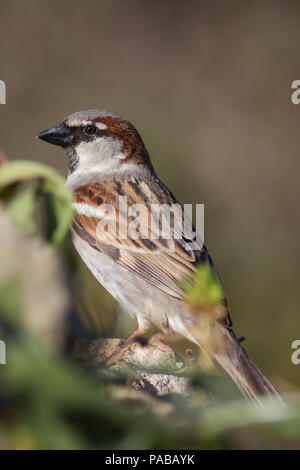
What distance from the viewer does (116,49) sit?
4.38 meters

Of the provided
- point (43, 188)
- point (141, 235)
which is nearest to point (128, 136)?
point (141, 235)

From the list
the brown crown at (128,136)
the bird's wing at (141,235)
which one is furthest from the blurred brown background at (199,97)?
the bird's wing at (141,235)

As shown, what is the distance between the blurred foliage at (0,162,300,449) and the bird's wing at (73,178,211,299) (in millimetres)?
1231

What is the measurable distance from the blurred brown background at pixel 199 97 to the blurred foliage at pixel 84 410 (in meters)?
3.09

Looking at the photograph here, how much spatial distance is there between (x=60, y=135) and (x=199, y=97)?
263cm

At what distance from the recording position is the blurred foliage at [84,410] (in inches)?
8.9

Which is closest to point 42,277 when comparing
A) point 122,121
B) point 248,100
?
point 122,121

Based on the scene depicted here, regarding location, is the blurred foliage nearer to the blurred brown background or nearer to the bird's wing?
the bird's wing

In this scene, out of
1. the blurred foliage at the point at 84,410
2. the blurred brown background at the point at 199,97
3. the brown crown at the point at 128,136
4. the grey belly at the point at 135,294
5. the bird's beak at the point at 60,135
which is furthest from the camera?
the blurred brown background at the point at 199,97

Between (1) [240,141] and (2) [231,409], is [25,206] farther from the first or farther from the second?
(1) [240,141]

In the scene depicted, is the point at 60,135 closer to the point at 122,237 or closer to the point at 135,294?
the point at 122,237

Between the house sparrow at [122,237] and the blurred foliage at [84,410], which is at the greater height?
the house sparrow at [122,237]

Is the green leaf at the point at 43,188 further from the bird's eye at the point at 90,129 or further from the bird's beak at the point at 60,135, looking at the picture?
the bird's eye at the point at 90,129

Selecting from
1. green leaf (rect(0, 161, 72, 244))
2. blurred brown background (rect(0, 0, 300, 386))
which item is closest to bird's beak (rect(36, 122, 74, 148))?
green leaf (rect(0, 161, 72, 244))
